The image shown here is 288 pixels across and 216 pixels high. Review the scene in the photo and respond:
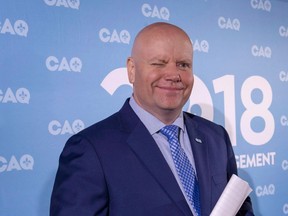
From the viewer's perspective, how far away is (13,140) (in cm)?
159

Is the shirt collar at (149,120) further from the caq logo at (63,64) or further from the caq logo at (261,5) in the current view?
the caq logo at (261,5)

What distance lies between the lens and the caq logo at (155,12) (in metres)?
2.01

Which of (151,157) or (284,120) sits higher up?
(151,157)

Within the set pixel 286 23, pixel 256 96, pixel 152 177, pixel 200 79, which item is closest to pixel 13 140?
pixel 152 177

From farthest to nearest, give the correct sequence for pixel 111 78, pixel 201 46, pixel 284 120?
pixel 284 120 → pixel 201 46 → pixel 111 78

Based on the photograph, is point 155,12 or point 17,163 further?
point 155,12

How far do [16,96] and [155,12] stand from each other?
0.87 m

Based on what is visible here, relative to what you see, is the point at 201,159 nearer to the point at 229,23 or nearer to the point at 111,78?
the point at 111,78

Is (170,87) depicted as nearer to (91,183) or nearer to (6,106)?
(91,183)

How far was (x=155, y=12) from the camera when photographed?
2.05 meters

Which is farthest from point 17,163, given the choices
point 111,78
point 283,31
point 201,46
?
point 283,31

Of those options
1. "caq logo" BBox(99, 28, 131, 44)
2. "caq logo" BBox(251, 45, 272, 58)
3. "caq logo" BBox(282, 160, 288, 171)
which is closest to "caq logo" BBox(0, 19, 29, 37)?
"caq logo" BBox(99, 28, 131, 44)

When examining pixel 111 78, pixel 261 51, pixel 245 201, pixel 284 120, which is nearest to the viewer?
pixel 245 201

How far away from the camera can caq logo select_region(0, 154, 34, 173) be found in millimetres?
1571
